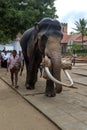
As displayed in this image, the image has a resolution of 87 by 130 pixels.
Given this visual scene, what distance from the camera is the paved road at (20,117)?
652cm

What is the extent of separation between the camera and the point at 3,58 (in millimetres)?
24797

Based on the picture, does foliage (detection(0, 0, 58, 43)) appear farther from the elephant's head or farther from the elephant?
the elephant's head

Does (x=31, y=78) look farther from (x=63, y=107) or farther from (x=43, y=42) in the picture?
(x=63, y=107)

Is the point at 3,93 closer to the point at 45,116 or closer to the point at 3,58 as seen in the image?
the point at 45,116

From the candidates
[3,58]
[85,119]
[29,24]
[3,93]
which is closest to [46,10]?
[29,24]

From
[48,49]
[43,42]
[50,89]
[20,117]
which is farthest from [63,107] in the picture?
[43,42]

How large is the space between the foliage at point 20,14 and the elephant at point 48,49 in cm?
1357

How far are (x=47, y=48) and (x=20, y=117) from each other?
2467 millimetres

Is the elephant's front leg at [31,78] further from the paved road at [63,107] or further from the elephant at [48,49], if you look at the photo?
the paved road at [63,107]

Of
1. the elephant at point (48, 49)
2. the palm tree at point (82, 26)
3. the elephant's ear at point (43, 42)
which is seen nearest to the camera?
the elephant at point (48, 49)

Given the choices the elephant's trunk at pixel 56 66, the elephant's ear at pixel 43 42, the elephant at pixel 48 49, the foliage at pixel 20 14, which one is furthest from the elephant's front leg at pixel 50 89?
the foliage at pixel 20 14

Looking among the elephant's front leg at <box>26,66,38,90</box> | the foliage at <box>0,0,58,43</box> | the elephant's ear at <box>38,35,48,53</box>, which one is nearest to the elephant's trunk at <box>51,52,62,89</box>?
the elephant's ear at <box>38,35,48,53</box>

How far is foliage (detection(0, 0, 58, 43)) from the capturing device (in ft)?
81.8

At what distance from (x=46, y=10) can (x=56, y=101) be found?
68.8ft
